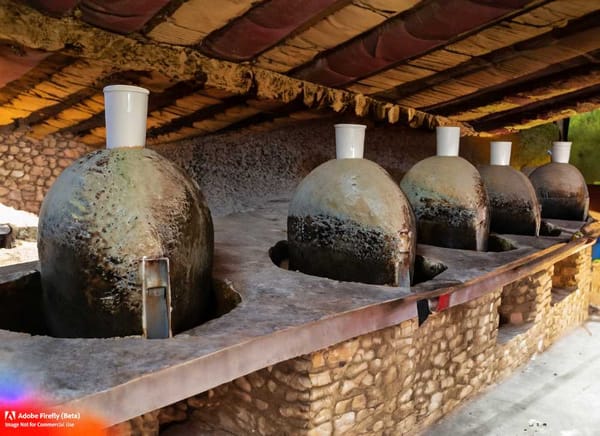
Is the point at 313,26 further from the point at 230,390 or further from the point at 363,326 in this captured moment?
the point at 230,390

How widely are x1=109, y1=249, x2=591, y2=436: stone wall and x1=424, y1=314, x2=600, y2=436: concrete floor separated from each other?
0.40ft

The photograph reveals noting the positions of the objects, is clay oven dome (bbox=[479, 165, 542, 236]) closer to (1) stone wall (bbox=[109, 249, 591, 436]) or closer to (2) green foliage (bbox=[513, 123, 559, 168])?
(1) stone wall (bbox=[109, 249, 591, 436])

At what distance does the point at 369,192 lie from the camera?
3.19 m

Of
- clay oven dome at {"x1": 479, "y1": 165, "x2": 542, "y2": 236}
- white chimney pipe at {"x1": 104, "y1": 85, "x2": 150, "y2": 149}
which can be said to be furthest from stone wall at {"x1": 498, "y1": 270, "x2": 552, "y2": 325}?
white chimney pipe at {"x1": 104, "y1": 85, "x2": 150, "y2": 149}

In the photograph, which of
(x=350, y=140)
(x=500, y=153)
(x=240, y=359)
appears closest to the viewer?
(x=240, y=359)

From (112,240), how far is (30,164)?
5.06m

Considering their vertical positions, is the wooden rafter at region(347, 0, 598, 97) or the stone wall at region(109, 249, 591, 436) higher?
the wooden rafter at region(347, 0, 598, 97)

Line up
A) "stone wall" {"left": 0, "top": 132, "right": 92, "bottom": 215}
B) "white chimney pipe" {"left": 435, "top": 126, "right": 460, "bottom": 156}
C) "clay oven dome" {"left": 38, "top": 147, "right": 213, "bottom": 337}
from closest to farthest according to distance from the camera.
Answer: "clay oven dome" {"left": 38, "top": 147, "right": 213, "bottom": 337} < "white chimney pipe" {"left": 435, "top": 126, "right": 460, "bottom": 156} < "stone wall" {"left": 0, "top": 132, "right": 92, "bottom": 215}

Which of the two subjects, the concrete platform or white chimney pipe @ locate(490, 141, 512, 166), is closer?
the concrete platform

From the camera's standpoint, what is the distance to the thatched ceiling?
303 cm

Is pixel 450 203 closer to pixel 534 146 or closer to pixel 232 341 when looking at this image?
pixel 232 341

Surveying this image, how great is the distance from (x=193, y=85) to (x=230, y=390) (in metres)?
2.34

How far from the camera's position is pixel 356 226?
316 cm

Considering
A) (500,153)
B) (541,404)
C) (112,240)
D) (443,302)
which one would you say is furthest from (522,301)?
(112,240)
